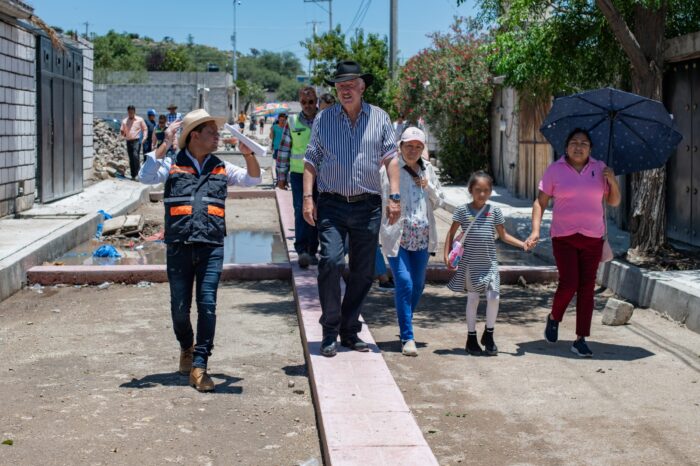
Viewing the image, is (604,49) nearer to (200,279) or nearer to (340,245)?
(340,245)

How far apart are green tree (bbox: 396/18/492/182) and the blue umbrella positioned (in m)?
16.8

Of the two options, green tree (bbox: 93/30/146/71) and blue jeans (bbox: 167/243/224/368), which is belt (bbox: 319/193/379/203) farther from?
green tree (bbox: 93/30/146/71)

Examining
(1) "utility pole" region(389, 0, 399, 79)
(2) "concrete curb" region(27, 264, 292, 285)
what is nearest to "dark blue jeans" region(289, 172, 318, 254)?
(2) "concrete curb" region(27, 264, 292, 285)

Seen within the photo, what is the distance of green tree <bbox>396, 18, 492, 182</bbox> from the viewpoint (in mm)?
25297

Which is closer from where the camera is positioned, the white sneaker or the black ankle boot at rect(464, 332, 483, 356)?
the white sneaker

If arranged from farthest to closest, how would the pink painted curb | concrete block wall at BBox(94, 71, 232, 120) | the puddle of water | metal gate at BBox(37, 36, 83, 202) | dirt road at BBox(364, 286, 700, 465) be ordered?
1. concrete block wall at BBox(94, 71, 232, 120)
2. metal gate at BBox(37, 36, 83, 202)
3. the puddle of water
4. dirt road at BBox(364, 286, 700, 465)
5. the pink painted curb

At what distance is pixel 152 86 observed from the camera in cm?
6500

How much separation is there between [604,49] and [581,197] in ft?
17.9

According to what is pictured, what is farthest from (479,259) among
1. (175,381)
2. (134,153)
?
(134,153)

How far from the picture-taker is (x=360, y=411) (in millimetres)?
5430

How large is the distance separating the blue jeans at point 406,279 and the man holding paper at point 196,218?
141 cm

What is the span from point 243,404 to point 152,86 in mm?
61022

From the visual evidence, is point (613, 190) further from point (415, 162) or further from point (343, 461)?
point (343, 461)

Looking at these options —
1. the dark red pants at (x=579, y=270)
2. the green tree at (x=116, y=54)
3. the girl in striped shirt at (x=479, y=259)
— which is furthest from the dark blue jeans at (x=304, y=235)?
the green tree at (x=116, y=54)
